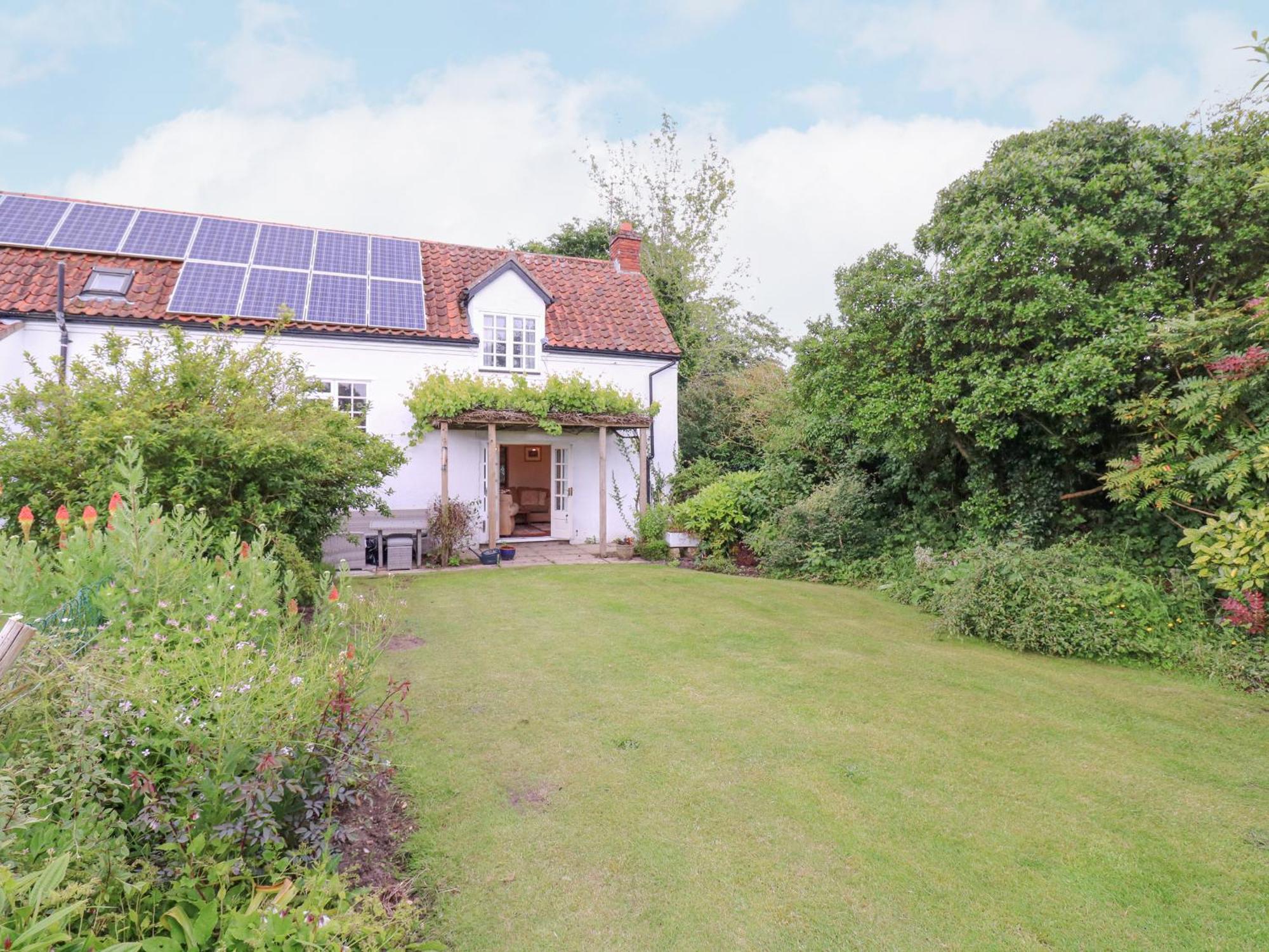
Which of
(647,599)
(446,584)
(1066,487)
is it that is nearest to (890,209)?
(1066,487)

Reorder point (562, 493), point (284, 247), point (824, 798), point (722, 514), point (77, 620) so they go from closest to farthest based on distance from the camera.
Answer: point (77, 620) < point (824, 798) < point (722, 514) < point (284, 247) < point (562, 493)

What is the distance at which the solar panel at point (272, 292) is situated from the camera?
13008 millimetres

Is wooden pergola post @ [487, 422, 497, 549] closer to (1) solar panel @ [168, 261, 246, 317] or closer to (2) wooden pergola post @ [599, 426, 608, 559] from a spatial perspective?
(2) wooden pergola post @ [599, 426, 608, 559]

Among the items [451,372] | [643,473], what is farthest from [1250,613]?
[451,372]

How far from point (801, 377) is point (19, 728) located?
34.5ft

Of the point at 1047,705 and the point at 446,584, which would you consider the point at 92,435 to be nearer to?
the point at 446,584

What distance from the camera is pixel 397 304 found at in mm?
14219

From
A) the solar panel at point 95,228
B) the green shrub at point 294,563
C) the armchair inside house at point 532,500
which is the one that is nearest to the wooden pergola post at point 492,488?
the green shrub at point 294,563

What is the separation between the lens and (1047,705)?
5.72m

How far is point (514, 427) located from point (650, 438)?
138 inches

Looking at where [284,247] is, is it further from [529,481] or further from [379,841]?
[379,841]

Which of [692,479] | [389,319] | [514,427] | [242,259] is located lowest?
[692,479]

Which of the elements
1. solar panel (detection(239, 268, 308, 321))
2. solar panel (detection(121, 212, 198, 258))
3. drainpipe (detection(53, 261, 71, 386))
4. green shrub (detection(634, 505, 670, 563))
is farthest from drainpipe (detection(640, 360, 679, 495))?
drainpipe (detection(53, 261, 71, 386))

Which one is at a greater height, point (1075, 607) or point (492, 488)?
point (492, 488)
